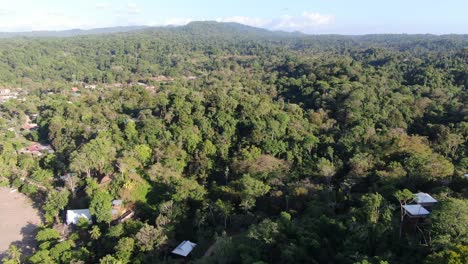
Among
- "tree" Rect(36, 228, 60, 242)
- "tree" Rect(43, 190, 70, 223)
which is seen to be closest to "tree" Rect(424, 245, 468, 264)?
"tree" Rect(36, 228, 60, 242)

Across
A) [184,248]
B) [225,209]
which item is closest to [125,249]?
[184,248]

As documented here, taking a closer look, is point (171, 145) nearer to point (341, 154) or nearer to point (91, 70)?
point (341, 154)

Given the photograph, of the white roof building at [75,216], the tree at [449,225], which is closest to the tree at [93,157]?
the white roof building at [75,216]

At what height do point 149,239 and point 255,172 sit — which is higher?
point 255,172

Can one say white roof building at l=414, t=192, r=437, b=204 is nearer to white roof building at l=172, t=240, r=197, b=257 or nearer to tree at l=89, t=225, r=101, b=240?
white roof building at l=172, t=240, r=197, b=257

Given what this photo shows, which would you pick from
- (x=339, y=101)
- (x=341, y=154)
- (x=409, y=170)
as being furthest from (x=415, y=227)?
(x=339, y=101)

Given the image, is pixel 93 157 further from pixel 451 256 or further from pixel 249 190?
pixel 451 256
